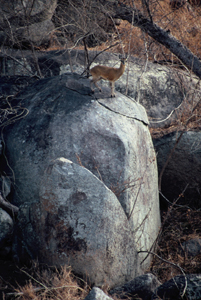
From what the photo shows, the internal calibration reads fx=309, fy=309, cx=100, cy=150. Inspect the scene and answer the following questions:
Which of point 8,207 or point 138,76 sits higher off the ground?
point 138,76

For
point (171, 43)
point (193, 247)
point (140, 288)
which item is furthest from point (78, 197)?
point (171, 43)

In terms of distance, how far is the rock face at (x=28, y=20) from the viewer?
594 cm

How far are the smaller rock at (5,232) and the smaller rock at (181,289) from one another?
61.6 inches

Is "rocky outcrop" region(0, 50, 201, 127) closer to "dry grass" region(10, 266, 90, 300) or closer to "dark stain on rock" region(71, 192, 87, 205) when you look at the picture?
"dark stain on rock" region(71, 192, 87, 205)

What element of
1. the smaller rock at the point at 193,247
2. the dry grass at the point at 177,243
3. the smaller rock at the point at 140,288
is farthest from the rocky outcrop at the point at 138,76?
the smaller rock at the point at 140,288

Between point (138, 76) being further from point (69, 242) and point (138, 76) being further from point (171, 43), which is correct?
point (69, 242)

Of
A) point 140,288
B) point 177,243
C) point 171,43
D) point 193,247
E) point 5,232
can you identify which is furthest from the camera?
point 171,43

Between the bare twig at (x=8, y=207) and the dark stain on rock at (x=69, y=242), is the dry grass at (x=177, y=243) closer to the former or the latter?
the dark stain on rock at (x=69, y=242)

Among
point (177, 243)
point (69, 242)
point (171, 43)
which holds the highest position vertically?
point (171, 43)

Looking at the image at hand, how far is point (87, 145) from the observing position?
12.1 ft

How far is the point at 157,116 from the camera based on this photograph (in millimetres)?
5777

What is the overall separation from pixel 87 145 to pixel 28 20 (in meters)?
3.51

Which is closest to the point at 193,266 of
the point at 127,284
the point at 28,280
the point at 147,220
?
the point at 147,220

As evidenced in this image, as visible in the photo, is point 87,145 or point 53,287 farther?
point 87,145
